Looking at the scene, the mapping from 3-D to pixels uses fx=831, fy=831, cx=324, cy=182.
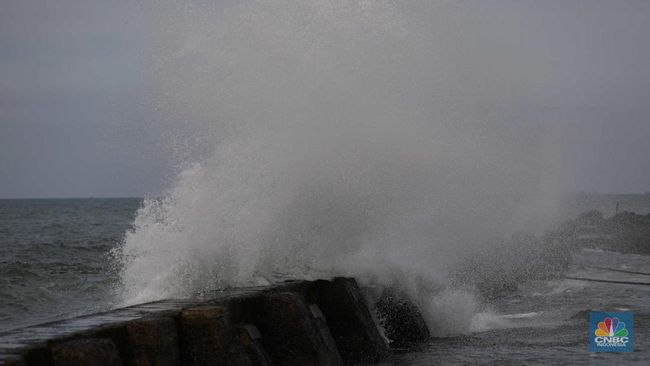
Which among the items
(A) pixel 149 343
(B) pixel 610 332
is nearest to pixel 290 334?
(A) pixel 149 343

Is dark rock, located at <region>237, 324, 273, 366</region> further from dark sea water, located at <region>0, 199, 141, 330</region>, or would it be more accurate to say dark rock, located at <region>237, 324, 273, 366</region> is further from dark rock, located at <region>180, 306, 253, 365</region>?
dark sea water, located at <region>0, 199, 141, 330</region>

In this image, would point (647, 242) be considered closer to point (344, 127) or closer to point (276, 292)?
point (344, 127)

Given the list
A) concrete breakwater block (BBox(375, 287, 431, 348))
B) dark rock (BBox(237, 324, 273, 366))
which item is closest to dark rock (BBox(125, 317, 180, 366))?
dark rock (BBox(237, 324, 273, 366))

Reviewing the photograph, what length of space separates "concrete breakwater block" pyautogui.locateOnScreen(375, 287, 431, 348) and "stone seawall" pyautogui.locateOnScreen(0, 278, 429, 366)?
0.37m

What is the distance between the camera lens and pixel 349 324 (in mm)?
7305

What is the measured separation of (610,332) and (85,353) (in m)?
5.83

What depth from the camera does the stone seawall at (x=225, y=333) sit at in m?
4.38

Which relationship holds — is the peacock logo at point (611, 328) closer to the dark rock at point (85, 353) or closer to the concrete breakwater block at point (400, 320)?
the concrete breakwater block at point (400, 320)

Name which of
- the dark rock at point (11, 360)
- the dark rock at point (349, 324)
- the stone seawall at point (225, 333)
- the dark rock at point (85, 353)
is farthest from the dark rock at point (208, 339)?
the dark rock at point (349, 324)

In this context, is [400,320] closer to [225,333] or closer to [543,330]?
[543,330]

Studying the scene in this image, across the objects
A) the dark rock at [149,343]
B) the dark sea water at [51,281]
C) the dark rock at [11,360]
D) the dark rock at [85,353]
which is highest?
the dark sea water at [51,281]

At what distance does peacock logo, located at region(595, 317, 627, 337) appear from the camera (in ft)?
27.2

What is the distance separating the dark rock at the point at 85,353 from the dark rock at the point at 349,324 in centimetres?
307

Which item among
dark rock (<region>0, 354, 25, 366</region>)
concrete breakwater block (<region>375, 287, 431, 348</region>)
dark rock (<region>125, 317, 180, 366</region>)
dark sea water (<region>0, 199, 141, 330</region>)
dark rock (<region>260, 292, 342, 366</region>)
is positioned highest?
dark sea water (<region>0, 199, 141, 330</region>)
